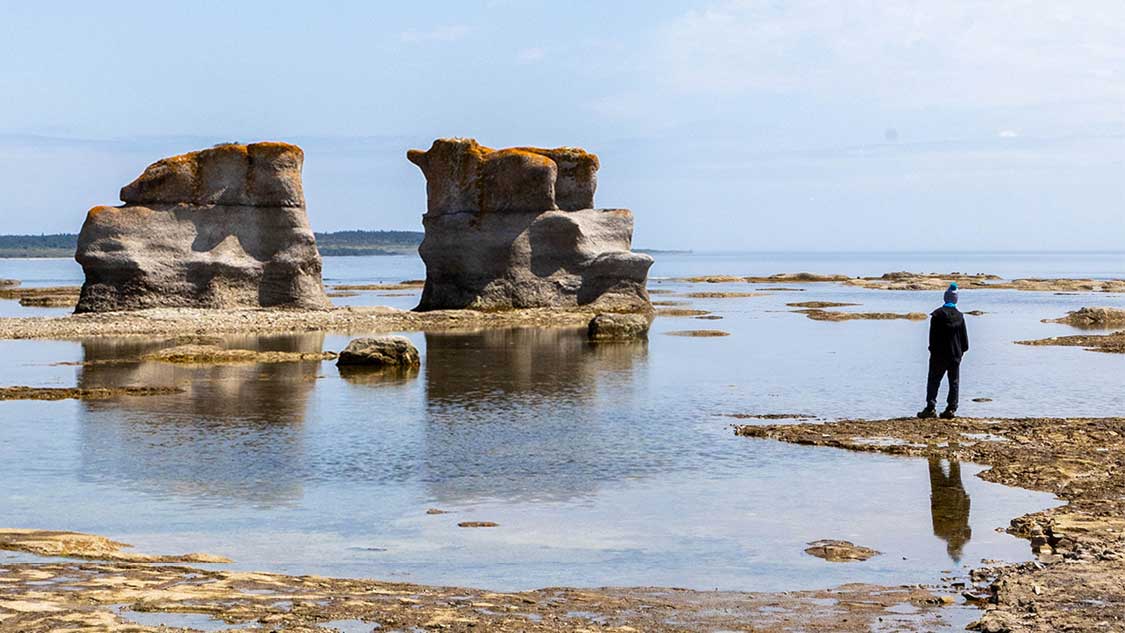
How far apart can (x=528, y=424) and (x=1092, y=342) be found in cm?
2583

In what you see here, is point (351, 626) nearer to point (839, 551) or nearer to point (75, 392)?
point (839, 551)

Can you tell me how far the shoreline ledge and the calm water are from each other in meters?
9.74

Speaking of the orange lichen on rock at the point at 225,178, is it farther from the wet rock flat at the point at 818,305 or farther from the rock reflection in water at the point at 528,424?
the wet rock flat at the point at 818,305

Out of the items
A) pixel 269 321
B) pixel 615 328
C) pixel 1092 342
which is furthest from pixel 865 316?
pixel 269 321

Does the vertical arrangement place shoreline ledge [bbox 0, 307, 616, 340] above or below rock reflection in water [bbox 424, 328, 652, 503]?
above

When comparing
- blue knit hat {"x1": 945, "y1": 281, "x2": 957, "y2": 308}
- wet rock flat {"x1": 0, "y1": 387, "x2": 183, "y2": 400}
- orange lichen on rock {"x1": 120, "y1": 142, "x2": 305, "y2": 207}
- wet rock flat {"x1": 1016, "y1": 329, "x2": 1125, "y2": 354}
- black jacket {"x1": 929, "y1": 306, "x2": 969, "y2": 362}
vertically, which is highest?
orange lichen on rock {"x1": 120, "y1": 142, "x2": 305, "y2": 207}

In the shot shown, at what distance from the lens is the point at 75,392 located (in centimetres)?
2625

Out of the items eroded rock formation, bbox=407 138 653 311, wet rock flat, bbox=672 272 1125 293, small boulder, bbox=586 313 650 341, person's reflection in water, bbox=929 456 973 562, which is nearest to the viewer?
person's reflection in water, bbox=929 456 973 562

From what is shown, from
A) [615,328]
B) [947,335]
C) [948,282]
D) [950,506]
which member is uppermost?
[948,282]

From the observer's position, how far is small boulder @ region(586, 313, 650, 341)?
4397 centimetres

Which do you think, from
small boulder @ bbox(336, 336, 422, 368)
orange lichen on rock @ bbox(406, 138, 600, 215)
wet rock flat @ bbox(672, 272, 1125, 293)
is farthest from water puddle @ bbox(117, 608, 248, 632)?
wet rock flat @ bbox(672, 272, 1125, 293)

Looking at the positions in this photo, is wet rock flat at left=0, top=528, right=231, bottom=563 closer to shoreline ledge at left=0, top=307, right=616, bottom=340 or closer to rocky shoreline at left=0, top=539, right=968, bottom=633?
rocky shoreline at left=0, top=539, right=968, bottom=633

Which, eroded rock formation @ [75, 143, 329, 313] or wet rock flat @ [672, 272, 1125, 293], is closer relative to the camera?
eroded rock formation @ [75, 143, 329, 313]

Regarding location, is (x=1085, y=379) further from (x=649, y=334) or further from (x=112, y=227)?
(x=112, y=227)
